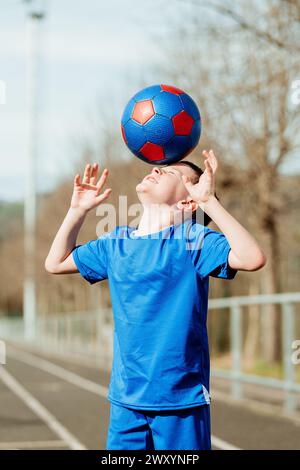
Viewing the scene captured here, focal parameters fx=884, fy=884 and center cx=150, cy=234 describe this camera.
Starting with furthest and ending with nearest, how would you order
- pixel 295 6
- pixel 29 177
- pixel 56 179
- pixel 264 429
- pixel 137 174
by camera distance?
pixel 29 177, pixel 56 179, pixel 137 174, pixel 295 6, pixel 264 429

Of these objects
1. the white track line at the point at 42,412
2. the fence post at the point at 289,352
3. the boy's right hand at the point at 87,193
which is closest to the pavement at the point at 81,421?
the white track line at the point at 42,412

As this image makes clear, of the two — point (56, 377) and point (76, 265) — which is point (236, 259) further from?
point (56, 377)

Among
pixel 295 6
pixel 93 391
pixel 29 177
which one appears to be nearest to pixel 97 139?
pixel 93 391

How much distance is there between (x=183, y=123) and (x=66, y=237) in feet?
2.47

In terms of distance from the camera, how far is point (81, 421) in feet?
33.6

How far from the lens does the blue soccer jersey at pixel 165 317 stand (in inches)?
142

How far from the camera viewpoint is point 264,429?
9398 millimetres

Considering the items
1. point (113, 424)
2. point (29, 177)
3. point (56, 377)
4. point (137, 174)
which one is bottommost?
point (56, 377)

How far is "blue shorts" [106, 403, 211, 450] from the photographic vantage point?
3566 millimetres

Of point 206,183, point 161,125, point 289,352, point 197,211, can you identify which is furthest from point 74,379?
point 206,183

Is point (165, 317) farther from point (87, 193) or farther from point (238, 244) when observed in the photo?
point (87, 193)

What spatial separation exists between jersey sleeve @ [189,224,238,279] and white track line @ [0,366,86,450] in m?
4.70

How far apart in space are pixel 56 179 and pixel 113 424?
98.3ft

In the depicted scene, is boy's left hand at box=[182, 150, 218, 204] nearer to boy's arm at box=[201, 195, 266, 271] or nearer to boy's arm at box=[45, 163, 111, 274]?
boy's arm at box=[201, 195, 266, 271]
